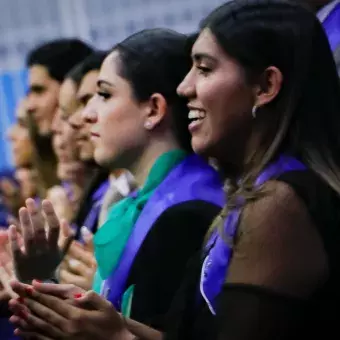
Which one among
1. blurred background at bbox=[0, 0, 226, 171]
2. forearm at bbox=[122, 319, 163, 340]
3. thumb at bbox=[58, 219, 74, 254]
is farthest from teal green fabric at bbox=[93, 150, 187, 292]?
blurred background at bbox=[0, 0, 226, 171]

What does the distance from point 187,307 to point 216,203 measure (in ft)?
1.91

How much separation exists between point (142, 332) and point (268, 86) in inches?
20.9

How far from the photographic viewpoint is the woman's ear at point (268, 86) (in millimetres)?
2137

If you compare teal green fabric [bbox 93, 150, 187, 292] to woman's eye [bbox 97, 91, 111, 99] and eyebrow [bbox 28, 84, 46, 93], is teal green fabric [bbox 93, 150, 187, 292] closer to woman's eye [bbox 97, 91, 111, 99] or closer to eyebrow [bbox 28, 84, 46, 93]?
woman's eye [bbox 97, 91, 111, 99]

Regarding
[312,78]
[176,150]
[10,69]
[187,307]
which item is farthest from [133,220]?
[10,69]

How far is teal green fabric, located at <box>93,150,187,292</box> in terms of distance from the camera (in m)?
2.89

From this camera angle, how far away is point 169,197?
9.19 ft

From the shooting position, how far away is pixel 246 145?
218cm

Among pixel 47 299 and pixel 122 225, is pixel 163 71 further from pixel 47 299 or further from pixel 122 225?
pixel 47 299

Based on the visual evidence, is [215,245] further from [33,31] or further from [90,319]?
[33,31]

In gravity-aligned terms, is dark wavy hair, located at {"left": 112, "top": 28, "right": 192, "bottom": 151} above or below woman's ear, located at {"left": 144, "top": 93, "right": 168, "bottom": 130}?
above

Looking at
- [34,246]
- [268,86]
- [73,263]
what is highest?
[268,86]

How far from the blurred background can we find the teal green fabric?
7.04 ft

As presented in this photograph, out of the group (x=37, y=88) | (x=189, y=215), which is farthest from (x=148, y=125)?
(x=37, y=88)
